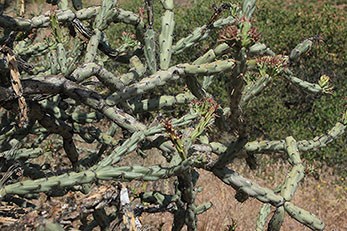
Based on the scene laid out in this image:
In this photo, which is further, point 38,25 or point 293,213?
point 38,25

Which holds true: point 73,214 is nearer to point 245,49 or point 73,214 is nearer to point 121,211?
point 121,211

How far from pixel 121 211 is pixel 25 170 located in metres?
1.23

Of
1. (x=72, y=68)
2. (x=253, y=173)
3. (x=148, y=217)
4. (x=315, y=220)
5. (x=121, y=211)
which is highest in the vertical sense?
(x=72, y=68)

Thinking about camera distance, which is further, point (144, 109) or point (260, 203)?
point (260, 203)

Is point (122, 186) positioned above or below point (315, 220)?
above

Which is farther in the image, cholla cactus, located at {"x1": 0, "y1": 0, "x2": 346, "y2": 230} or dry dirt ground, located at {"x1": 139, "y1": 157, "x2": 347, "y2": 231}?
dry dirt ground, located at {"x1": 139, "y1": 157, "x2": 347, "y2": 231}

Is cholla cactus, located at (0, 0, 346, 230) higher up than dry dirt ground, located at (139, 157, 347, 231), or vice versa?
cholla cactus, located at (0, 0, 346, 230)

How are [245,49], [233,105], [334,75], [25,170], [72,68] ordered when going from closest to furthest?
[245,49] < [233,105] < [72,68] < [25,170] < [334,75]

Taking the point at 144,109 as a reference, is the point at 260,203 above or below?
below

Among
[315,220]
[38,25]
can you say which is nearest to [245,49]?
[315,220]

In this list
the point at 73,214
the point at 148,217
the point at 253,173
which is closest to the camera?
the point at 73,214

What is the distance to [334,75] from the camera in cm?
815

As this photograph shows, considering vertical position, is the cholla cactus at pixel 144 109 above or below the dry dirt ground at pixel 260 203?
above

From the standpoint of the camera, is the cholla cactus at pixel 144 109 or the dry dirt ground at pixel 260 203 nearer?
the cholla cactus at pixel 144 109
